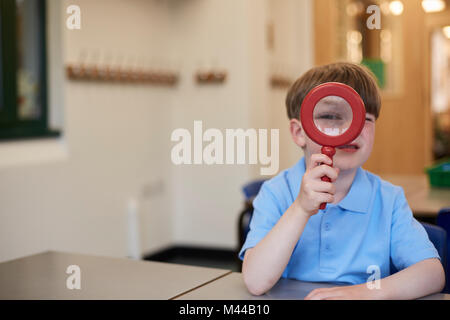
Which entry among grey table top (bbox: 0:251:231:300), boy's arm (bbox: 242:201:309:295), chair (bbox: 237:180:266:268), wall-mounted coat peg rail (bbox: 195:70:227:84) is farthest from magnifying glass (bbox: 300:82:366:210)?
wall-mounted coat peg rail (bbox: 195:70:227:84)

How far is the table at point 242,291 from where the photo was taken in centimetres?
104

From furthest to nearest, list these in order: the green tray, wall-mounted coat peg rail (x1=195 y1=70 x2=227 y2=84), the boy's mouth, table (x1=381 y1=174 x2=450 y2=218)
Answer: wall-mounted coat peg rail (x1=195 y1=70 x2=227 y2=84) → the green tray → table (x1=381 y1=174 x2=450 y2=218) → the boy's mouth

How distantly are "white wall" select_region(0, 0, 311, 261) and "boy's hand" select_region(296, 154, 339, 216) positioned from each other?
99.7 inches

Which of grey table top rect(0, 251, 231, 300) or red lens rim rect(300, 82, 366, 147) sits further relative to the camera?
grey table top rect(0, 251, 231, 300)

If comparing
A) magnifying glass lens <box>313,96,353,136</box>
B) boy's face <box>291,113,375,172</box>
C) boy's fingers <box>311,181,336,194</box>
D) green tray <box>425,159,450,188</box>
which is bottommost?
green tray <box>425,159,450,188</box>

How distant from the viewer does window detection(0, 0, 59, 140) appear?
304 centimetres

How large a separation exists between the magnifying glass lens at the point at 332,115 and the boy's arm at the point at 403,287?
307 millimetres

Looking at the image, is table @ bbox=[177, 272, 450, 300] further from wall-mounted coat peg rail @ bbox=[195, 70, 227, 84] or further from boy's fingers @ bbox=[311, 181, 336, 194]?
wall-mounted coat peg rail @ bbox=[195, 70, 227, 84]

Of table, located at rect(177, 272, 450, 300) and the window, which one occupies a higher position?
the window

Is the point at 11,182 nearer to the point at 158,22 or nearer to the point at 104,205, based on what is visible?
the point at 104,205

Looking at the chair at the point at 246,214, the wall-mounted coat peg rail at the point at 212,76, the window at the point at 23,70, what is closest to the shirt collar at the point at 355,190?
the chair at the point at 246,214

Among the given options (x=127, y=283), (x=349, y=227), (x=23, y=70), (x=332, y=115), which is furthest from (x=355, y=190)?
(x=23, y=70)

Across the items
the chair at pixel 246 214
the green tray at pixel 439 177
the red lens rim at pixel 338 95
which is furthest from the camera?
the green tray at pixel 439 177

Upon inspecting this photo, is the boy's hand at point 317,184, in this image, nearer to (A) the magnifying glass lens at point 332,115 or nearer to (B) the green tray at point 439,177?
(A) the magnifying glass lens at point 332,115
